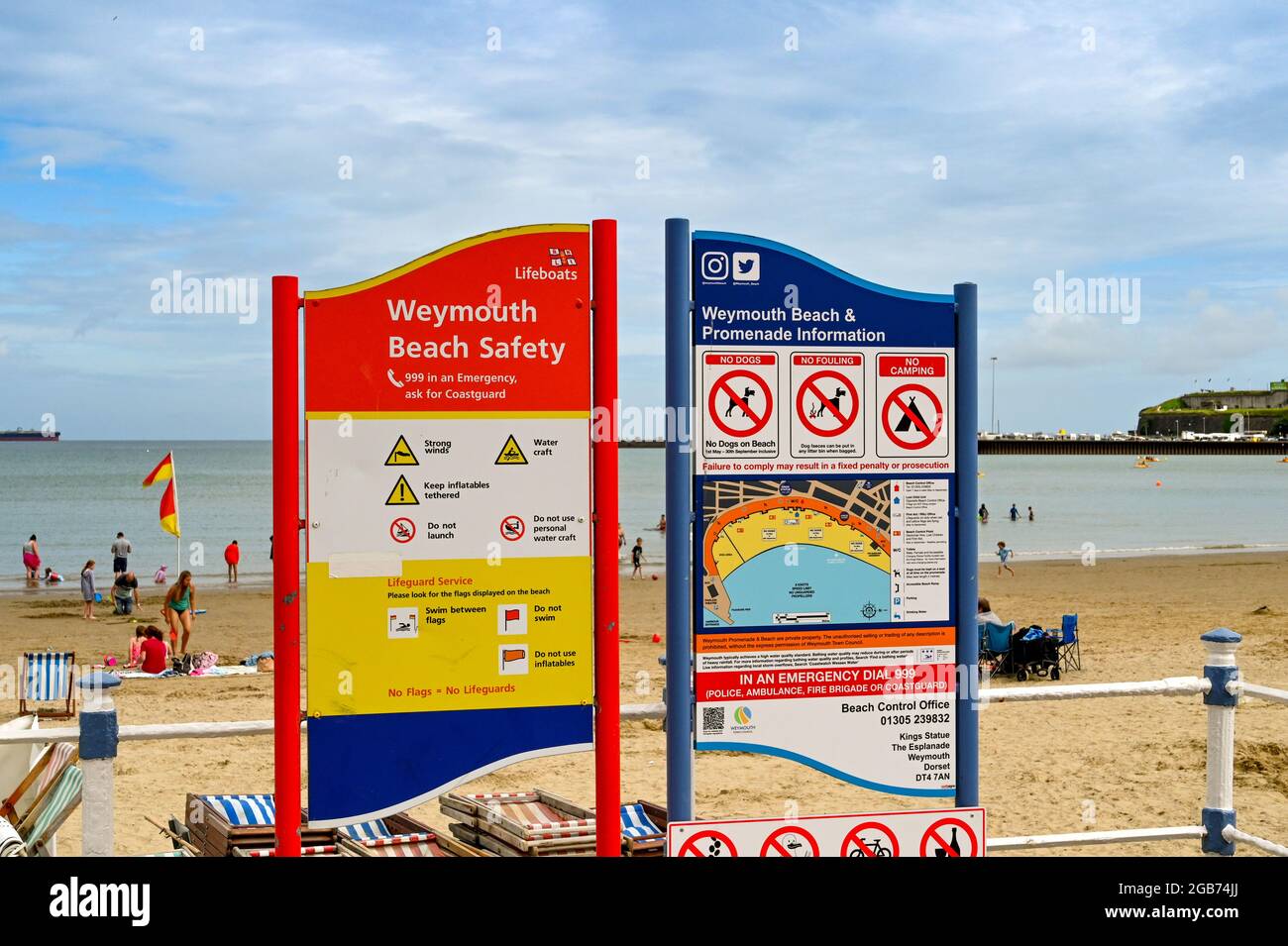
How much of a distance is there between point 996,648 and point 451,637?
12129mm

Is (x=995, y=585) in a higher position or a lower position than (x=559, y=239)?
lower

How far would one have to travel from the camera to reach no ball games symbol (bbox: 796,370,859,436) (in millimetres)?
4512

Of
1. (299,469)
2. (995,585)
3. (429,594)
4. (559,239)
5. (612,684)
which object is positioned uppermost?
(559,239)

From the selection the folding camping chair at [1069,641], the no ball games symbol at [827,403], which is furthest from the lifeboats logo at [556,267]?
the folding camping chair at [1069,641]

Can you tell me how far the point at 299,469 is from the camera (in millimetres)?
4109

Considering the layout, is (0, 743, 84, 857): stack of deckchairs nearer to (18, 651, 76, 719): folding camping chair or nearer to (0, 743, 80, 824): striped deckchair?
(0, 743, 80, 824): striped deckchair

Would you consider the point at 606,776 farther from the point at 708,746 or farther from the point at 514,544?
the point at 514,544

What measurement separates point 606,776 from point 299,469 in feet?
5.17

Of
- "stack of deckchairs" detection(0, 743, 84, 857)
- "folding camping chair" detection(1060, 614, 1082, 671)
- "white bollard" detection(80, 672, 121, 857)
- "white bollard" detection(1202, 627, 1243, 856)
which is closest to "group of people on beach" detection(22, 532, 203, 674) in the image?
"stack of deckchairs" detection(0, 743, 84, 857)

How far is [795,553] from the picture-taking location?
4.48 metres

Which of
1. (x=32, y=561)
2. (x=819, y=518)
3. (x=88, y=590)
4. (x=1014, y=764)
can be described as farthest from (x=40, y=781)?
(x=32, y=561)

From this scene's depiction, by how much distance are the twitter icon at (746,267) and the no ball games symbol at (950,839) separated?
207 cm

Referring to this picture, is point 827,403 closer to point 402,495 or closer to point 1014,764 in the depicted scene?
point 402,495
